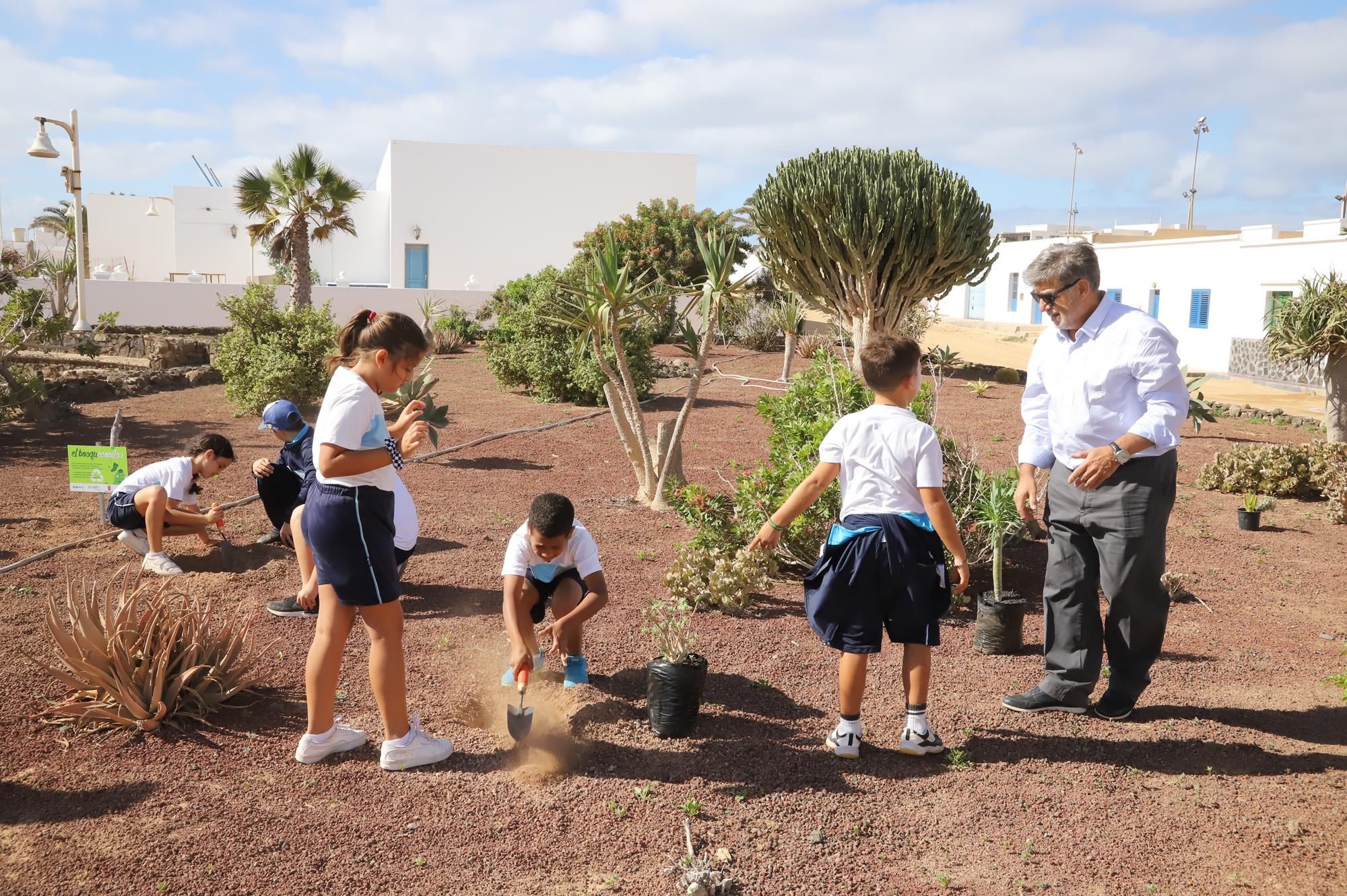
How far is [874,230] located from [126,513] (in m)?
10.1

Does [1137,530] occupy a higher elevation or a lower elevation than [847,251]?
lower

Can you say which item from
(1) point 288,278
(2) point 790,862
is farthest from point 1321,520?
(1) point 288,278

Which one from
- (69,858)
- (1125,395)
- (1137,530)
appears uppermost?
(1125,395)

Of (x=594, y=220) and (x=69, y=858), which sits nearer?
(x=69, y=858)

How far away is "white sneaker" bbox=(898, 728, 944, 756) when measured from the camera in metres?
3.36

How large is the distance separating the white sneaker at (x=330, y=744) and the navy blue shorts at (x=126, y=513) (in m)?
2.80

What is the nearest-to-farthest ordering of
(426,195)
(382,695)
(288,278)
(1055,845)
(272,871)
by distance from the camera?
(272,871), (1055,845), (382,695), (288,278), (426,195)

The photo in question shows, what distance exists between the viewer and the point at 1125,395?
3.50 metres

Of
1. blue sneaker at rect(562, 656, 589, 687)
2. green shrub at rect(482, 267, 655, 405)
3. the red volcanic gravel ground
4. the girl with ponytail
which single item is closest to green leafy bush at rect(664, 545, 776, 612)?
the red volcanic gravel ground

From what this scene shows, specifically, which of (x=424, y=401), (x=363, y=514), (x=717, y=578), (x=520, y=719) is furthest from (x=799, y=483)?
(x=424, y=401)

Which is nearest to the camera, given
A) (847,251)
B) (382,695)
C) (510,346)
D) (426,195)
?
(382,695)

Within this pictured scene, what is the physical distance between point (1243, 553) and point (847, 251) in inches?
316

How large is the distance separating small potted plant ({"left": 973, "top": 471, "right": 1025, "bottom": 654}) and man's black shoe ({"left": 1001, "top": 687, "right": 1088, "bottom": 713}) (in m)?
0.66

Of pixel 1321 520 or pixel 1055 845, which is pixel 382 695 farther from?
pixel 1321 520
